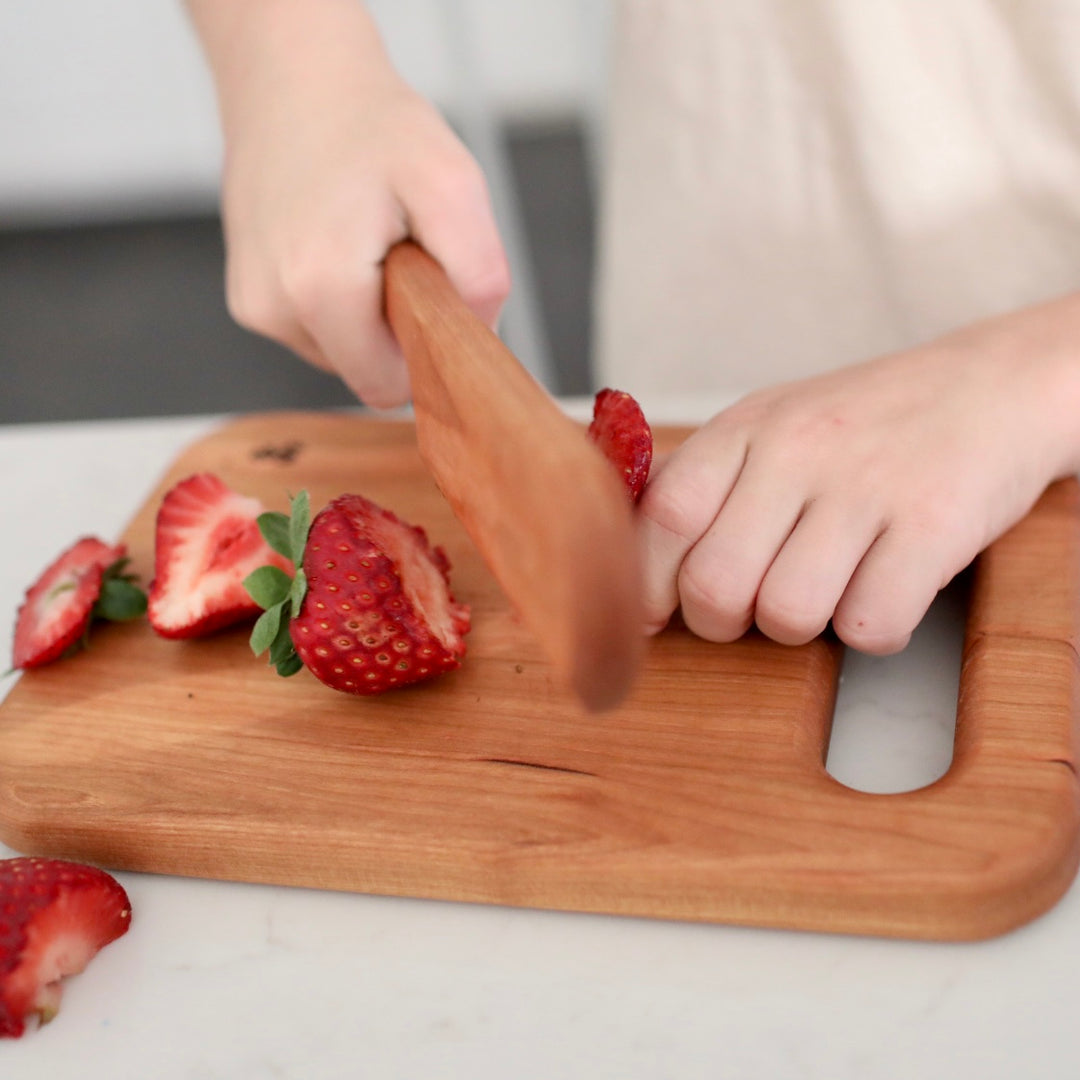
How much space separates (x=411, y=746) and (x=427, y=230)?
33cm

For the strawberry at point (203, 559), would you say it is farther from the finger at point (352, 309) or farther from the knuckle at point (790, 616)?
the knuckle at point (790, 616)

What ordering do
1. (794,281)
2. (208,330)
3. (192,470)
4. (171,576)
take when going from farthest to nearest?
(208,330) < (794,281) < (192,470) < (171,576)

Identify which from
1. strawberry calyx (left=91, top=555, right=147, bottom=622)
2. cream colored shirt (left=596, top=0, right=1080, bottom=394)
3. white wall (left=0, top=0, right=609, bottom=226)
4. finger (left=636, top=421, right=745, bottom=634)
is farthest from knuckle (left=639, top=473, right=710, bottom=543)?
white wall (left=0, top=0, right=609, bottom=226)

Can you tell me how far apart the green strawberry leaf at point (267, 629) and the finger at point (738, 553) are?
216mm

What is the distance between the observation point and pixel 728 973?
0.58m

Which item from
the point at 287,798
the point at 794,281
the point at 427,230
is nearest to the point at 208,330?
the point at 794,281

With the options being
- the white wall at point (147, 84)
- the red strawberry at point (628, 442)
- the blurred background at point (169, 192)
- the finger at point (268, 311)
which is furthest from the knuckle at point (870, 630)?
the white wall at point (147, 84)

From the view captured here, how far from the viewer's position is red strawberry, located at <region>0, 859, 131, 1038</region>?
1.93 ft

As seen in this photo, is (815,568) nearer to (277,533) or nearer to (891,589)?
(891,589)

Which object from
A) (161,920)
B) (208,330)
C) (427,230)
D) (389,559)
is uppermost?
(427,230)

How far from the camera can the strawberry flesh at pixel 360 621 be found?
684 millimetres

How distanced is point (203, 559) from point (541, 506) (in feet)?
1.28

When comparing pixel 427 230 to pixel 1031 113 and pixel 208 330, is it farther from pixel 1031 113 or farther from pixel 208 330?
pixel 208 330

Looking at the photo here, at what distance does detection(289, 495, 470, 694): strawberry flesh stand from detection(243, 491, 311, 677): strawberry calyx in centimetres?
1
